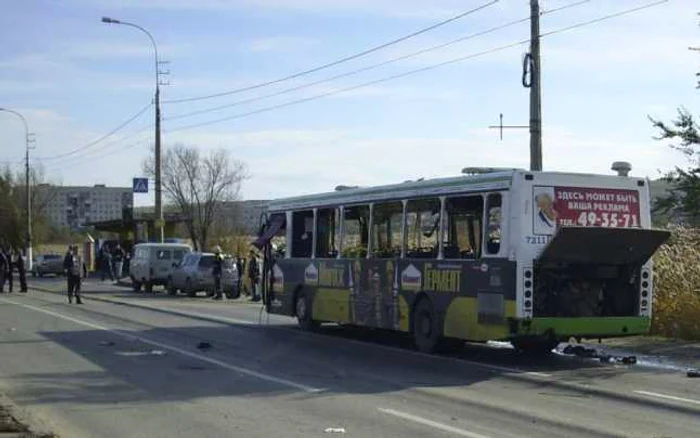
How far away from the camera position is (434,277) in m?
16.5

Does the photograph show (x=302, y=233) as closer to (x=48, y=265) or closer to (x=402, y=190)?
(x=402, y=190)

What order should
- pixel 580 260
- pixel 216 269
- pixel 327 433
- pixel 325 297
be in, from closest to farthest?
pixel 327 433 → pixel 580 260 → pixel 325 297 → pixel 216 269

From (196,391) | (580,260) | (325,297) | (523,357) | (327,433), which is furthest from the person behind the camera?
(325,297)

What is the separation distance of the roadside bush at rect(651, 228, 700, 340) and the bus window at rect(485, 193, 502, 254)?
18.4ft

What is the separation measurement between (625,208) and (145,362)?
25.3ft

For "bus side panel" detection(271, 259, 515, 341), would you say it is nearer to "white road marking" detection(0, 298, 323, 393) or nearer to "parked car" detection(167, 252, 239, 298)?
"white road marking" detection(0, 298, 323, 393)

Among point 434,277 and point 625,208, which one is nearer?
point 625,208

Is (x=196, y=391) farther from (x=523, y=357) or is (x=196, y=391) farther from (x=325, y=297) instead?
A: (x=325, y=297)

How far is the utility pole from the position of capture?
21.9m

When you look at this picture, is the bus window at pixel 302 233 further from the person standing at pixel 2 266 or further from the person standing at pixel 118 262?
the person standing at pixel 118 262

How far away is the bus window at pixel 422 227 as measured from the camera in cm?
1666

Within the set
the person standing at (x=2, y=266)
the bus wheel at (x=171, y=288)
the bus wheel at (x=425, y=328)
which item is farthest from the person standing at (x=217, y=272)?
the bus wheel at (x=425, y=328)

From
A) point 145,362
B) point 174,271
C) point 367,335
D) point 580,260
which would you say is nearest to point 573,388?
point 580,260

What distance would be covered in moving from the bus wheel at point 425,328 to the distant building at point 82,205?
298 feet
